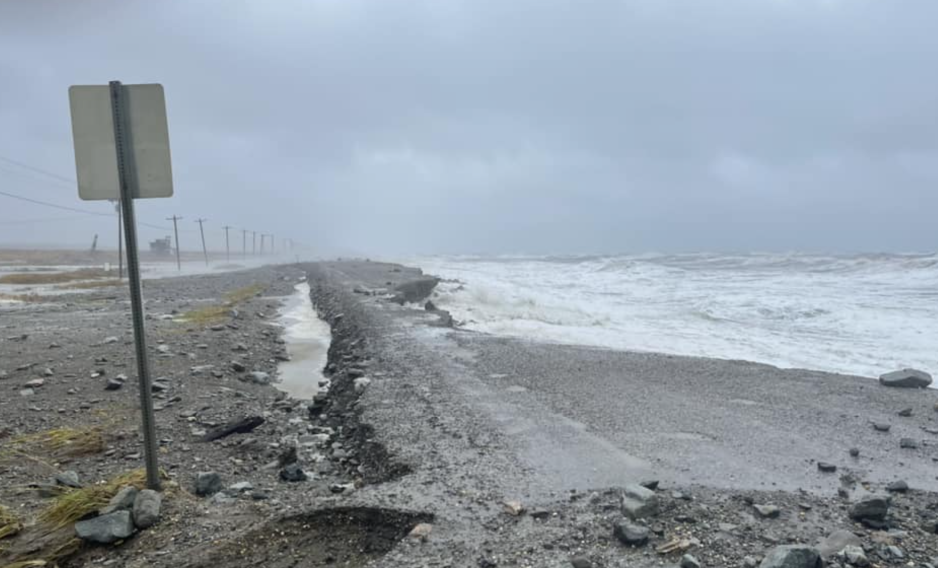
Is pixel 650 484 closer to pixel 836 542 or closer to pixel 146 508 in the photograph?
pixel 836 542

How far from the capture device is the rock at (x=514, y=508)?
12.5 ft

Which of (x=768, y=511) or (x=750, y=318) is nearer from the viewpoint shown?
(x=768, y=511)

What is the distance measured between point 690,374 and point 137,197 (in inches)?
310

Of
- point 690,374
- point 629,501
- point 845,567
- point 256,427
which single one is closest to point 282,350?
point 256,427

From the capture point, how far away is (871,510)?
3736 mm

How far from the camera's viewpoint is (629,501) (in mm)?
3801

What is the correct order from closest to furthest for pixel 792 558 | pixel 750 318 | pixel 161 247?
1. pixel 792 558
2. pixel 750 318
3. pixel 161 247

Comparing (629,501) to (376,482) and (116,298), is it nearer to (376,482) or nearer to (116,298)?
(376,482)

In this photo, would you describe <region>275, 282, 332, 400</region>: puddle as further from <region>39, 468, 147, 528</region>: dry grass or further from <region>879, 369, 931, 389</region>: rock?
<region>879, 369, 931, 389</region>: rock

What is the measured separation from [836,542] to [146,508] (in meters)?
4.25

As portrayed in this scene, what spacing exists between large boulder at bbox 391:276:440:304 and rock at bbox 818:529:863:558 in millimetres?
19008

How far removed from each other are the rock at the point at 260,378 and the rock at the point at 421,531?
617 cm

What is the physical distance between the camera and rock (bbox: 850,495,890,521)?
3717mm

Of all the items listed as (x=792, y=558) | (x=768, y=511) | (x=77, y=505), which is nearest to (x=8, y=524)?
(x=77, y=505)
